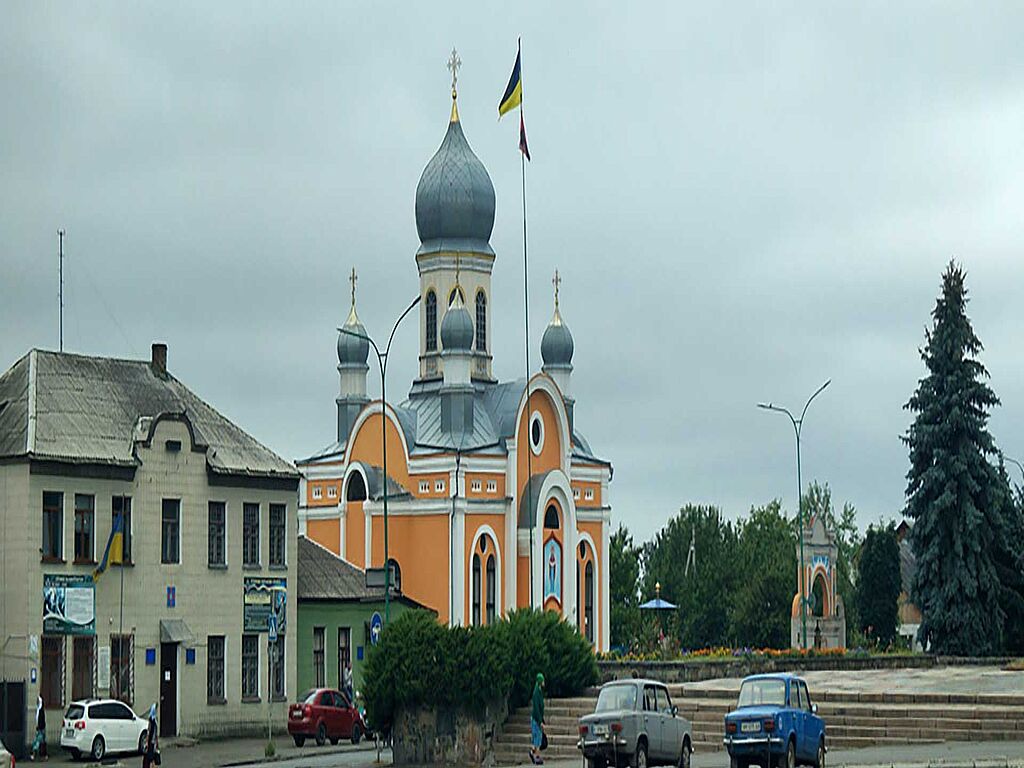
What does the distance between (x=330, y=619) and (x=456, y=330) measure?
27.6m

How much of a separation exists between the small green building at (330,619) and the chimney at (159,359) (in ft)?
23.6

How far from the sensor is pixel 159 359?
5303 centimetres

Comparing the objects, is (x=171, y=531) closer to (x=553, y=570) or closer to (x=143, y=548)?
(x=143, y=548)

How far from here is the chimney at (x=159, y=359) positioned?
173 feet

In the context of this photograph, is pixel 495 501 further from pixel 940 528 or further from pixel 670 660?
pixel 670 660

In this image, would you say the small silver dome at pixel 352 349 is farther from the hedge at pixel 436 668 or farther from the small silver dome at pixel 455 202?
the hedge at pixel 436 668

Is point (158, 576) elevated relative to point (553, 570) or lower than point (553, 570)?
lower

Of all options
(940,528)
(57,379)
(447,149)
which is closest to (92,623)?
(57,379)

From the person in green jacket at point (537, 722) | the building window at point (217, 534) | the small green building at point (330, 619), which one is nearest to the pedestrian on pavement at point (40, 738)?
the building window at point (217, 534)

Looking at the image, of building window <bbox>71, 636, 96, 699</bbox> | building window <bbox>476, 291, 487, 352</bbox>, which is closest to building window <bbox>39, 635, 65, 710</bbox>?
building window <bbox>71, 636, 96, 699</bbox>

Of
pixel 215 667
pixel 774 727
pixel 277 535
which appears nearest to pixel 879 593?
pixel 277 535

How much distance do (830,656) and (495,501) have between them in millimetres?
24714

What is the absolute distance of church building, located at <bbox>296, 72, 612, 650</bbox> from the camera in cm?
7838

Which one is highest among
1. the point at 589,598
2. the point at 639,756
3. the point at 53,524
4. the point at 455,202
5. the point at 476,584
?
the point at 455,202
